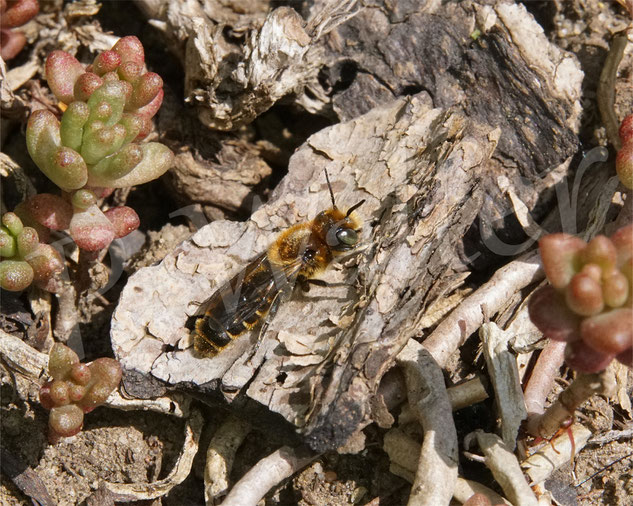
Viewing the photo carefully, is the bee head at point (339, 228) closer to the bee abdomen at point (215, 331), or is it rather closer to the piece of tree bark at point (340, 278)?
the piece of tree bark at point (340, 278)

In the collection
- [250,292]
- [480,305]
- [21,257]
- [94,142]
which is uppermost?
[94,142]

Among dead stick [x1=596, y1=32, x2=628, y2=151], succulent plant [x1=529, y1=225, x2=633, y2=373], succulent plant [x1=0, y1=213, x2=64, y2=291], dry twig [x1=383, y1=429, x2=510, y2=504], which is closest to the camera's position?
succulent plant [x1=529, y1=225, x2=633, y2=373]

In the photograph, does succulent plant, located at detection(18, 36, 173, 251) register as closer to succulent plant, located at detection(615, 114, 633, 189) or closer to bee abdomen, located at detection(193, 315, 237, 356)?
bee abdomen, located at detection(193, 315, 237, 356)

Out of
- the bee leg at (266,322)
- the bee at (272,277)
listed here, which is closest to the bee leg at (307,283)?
the bee at (272,277)

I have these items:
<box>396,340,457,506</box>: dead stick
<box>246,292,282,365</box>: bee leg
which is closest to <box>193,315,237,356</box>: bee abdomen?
<box>246,292,282,365</box>: bee leg

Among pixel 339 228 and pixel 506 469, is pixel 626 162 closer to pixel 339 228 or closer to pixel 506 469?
pixel 339 228

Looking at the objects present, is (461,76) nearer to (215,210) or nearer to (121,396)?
(215,210)

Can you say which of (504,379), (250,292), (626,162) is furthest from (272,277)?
(626,162)
